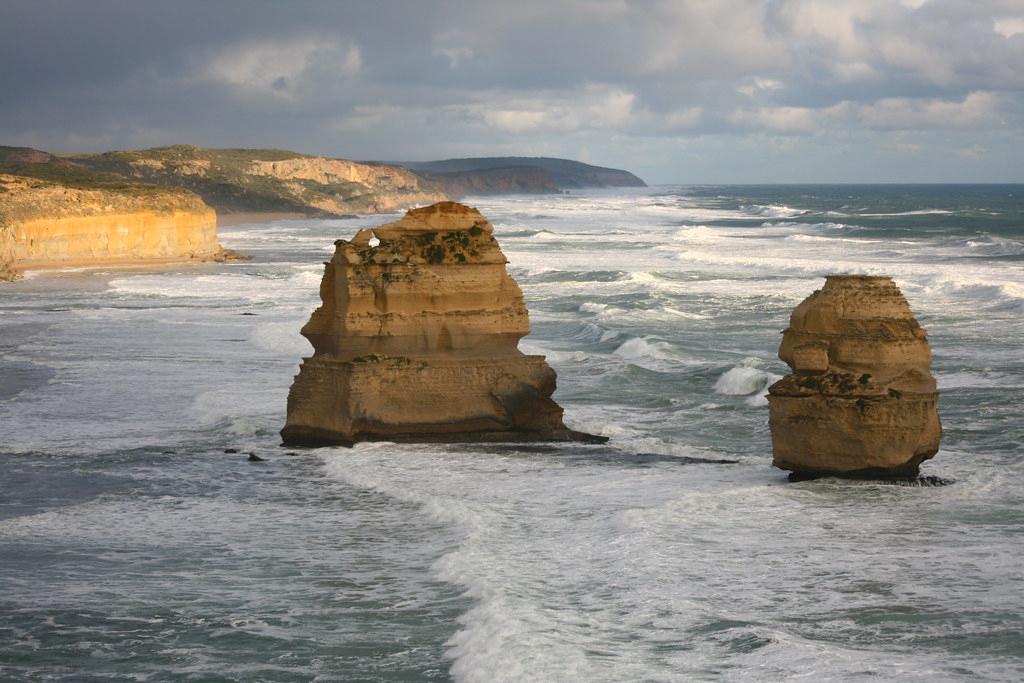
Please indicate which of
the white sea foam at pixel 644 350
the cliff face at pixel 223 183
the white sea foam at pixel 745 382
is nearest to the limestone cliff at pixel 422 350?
the white sea foam at pixel 745 382

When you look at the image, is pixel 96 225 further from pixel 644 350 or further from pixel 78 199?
pixel 644 350

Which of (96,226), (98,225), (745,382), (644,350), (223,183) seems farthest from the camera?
(223,183)

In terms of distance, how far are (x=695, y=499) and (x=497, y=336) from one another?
553 centimetres

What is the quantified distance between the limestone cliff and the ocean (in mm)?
685

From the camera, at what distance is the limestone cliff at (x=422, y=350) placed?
69.2 feet

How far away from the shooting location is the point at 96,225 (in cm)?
7469

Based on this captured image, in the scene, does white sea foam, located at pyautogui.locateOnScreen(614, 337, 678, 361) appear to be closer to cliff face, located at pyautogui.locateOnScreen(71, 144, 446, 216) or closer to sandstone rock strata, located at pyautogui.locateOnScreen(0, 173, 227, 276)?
sandstone rock strata, located at pyautogui.locateOnScreen(0, 173, 227, 276)

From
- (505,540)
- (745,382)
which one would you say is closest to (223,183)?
(745,382)

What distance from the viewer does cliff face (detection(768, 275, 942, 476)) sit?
1753 cm

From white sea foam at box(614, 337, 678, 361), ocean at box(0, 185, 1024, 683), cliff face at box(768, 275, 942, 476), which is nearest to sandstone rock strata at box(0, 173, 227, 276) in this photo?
white sea foam at box(614, 337, 678, 361)

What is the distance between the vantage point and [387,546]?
15844 mm

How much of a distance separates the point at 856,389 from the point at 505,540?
4.90 metres

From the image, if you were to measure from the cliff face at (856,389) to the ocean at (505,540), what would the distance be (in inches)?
17.0

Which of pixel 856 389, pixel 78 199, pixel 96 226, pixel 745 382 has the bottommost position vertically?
pixel 745 382
